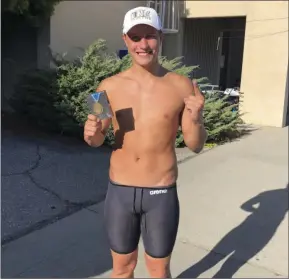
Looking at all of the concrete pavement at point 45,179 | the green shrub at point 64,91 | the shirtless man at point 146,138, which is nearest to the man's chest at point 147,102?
the shirtless man at point 146,138

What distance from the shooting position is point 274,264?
3.28 meters

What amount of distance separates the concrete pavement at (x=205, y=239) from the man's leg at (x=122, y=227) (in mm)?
825

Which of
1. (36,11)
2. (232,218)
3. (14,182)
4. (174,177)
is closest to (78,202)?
(14,182)

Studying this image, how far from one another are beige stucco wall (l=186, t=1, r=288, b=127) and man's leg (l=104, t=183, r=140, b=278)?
827cm

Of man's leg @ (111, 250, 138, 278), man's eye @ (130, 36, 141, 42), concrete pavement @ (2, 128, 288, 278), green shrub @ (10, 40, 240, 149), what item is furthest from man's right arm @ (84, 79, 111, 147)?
green shrub @ (10, 40, 240, 149)

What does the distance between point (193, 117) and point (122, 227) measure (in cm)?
70

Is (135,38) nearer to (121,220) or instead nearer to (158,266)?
(121,220)

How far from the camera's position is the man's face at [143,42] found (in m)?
2.03

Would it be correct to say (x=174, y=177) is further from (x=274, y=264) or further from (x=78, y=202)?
(x=78, y=202)

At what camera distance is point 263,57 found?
9.80m

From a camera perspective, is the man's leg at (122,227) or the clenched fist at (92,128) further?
the man's leg at (122,227)

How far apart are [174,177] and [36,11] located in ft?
19.9

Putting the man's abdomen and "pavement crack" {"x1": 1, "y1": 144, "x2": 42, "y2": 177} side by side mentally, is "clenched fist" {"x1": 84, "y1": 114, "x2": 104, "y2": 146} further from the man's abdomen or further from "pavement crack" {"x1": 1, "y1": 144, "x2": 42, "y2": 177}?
"pavement crack" {"x1": 1, "y1": 144, "x2": 42, "y2": 177}

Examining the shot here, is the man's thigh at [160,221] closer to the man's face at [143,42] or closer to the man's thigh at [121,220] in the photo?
the man's thigh at [121,220]
